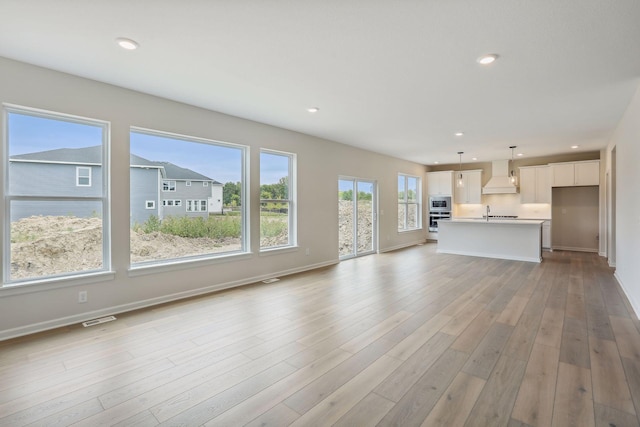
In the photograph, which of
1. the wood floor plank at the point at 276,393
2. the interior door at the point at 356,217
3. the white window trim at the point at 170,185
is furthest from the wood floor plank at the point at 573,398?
the interior door at the point at 356,217

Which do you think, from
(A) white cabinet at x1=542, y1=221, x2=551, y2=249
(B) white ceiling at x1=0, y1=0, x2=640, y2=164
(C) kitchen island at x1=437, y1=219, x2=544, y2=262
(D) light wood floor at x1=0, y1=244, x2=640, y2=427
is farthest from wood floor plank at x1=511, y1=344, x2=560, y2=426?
(A) white cabinet at x1=542, y1=221, x2=551, y2=249

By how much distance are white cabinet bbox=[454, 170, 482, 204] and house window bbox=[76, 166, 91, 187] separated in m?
9.76

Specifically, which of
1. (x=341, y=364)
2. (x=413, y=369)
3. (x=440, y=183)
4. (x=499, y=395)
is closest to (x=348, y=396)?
(x=341, y=364)

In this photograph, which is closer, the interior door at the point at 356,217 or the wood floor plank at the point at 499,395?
the wood floor plank at the point at 499,395

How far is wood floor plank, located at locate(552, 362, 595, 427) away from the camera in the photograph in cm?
184

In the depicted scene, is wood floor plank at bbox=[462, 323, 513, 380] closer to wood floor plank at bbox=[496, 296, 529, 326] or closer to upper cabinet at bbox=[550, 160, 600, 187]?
wood floor plank at bbox=[496, 296, 529, 326]

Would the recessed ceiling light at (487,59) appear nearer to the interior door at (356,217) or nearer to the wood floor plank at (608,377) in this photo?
the wood floor plank at (608,377)

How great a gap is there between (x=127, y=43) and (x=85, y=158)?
159 cm

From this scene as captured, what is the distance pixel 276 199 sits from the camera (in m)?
5.67

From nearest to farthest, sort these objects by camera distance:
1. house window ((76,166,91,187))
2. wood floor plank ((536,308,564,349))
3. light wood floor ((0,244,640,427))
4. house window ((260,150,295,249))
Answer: light wood floor ((0,244,640,427)) < wood floor plank ((536,308,564,349)) < house window ((76,166,91,187)) < house window ((260,150,295,249))

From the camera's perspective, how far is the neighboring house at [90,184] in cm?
322

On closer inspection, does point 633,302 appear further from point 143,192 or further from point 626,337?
point 143,192

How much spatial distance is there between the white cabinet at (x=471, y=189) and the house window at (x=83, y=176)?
9.76m

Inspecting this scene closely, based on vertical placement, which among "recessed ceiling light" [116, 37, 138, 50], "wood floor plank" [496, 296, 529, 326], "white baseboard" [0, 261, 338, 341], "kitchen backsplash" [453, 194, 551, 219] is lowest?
"wood floor plank" [496, 296, 529, 326]
